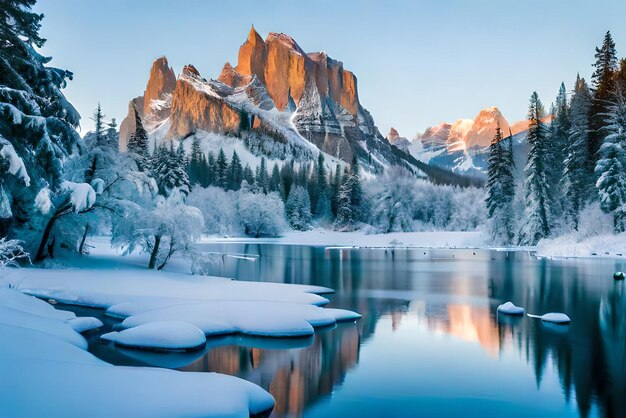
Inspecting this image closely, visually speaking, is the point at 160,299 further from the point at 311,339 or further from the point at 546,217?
the point at 546,217

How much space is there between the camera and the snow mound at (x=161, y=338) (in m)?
13.0

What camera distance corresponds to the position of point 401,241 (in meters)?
70.8

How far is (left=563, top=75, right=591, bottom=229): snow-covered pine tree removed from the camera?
4847cm

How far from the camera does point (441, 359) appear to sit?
44.9 ft

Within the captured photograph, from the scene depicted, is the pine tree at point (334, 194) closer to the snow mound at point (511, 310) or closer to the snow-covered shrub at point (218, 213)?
the snow-covered shrub at point (218, 213)

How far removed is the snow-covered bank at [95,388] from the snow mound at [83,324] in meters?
3.92

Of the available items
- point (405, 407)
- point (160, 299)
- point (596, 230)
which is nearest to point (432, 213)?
point (596, 230)

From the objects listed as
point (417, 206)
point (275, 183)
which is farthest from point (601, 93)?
point (275, 183)

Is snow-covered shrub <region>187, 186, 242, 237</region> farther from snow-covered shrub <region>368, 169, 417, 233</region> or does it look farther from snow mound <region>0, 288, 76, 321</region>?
snow mound <region>0, 288, 76, 321</region>

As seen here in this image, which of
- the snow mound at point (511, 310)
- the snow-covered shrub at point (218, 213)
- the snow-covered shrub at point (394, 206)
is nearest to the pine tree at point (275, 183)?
the snow-covered shrub at point (218, 213)

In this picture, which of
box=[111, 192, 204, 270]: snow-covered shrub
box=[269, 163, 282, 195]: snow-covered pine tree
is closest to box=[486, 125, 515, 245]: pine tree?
box=[111, 192, 204, 270]: snow-covered shrub

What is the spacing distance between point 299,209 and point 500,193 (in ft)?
164

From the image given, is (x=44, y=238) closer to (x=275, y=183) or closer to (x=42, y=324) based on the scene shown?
(x=42, y=324)

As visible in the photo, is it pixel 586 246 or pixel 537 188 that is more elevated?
pixel 537 188
